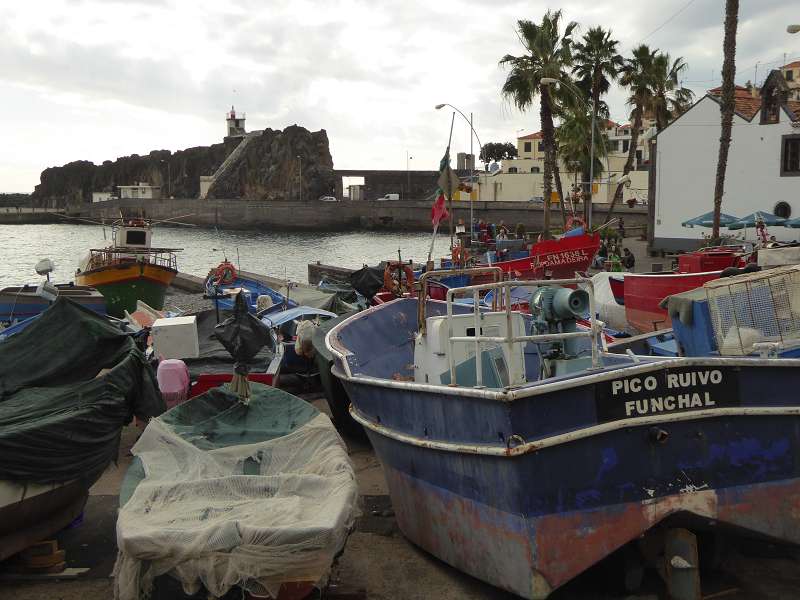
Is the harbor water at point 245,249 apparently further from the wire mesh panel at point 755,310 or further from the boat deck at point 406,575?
the wire mesh panel at point 755,310

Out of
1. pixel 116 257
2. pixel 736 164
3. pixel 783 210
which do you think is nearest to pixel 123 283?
pixel 116 257

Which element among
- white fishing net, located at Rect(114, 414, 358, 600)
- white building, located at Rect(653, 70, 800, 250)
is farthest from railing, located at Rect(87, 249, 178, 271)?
white fishing net, located at Rect(114, 414, 358, 600)

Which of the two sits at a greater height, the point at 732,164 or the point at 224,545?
the point at 732,164

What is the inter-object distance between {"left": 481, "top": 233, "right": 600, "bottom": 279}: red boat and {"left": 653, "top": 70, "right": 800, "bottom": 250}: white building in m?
14.1

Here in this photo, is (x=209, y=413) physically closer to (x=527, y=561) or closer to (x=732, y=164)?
(x=527, y=561)

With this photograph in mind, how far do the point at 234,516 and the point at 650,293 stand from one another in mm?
12313

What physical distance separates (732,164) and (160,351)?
104 ft

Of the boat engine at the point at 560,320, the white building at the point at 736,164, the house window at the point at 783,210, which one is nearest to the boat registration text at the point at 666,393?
the boat engine at the point at 560,320

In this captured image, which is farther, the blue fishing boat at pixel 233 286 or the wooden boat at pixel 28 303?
the blue fishing boat at pixel 233 286

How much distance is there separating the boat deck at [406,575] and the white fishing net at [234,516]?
555 millimetres

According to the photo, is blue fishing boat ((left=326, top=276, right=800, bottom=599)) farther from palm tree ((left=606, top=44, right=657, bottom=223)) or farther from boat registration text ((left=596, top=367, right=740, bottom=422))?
palm tree ((left=606, top=44, right=657, bottom=223))

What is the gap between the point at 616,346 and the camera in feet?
35.2

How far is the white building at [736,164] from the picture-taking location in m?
36.3

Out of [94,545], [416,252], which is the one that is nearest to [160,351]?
[94,545]
